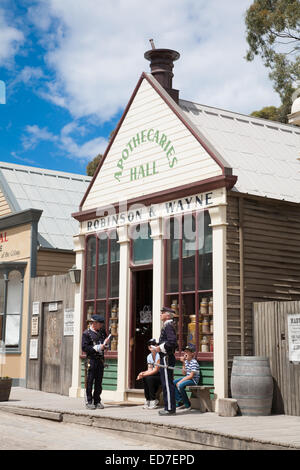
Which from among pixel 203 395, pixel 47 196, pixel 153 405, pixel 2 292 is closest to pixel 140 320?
pixel 153 405

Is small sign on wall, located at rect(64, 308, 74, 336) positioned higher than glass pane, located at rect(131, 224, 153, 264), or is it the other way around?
glass pane, located at rect(131, 224, 153, 264)

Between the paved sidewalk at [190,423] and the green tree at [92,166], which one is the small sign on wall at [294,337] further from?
the green tree at [92,166]

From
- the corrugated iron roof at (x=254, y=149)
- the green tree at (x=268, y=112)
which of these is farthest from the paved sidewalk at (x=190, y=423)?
the green tree at (x=268, y=112)

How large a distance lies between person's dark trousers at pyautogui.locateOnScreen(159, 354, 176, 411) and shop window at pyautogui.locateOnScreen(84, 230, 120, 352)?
11.5 feet

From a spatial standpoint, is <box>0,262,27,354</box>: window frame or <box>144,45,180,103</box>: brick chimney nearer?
<box>144,45,180,103</box>: brick chimney

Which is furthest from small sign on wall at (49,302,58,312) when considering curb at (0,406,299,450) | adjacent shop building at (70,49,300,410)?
curb at (0,406,299,450)

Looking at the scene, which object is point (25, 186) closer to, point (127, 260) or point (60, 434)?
point (127, 260)

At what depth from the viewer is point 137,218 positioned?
14.0 m

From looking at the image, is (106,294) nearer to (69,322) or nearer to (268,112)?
(69,322)

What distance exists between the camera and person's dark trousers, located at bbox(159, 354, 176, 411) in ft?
35.2

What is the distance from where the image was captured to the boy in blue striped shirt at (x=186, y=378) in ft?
37.9

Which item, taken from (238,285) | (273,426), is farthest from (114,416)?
(238,285)

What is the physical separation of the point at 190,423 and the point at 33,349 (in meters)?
8.67

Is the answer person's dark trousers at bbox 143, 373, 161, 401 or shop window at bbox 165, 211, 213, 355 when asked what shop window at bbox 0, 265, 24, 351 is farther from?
person's dark trousers at bbox 143, 373, 161, 401
